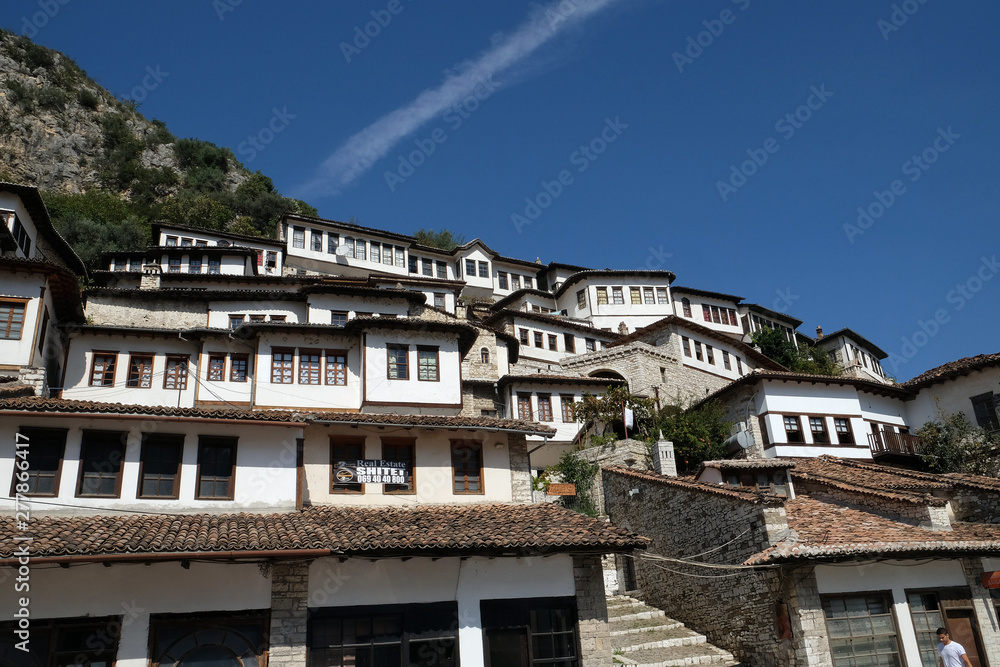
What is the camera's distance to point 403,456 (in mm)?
19562

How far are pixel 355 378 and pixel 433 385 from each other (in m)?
3.13

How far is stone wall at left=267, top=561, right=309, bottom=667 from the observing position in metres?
14.4

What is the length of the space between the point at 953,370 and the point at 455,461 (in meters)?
28.0

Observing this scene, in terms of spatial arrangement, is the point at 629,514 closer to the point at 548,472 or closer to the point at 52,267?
the point at 548,472

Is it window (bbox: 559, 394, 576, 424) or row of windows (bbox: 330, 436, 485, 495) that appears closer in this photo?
row of windows (bbox: 330, 436, 485, 495)

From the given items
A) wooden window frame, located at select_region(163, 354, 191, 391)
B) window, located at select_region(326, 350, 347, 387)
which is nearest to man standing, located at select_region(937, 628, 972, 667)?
window, located at select_region(326, 350, 347, 387)

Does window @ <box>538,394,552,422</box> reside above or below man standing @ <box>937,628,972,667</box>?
above

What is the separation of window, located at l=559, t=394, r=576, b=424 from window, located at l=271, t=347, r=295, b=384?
15210 millimetres

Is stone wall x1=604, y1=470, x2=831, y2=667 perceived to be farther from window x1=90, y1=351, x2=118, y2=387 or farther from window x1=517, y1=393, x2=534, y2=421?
window x1=90, y1=351, x2=118, y2=387

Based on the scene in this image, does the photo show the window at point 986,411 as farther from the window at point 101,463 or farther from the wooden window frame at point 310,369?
the window at point 101,463

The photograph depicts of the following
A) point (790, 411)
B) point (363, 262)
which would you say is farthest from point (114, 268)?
point (790, 411)

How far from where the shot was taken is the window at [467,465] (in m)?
19.7

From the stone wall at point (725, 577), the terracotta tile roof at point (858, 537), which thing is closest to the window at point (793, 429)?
the terracotta tile roof at point (858, 537)

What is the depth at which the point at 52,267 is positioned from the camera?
25.3m
